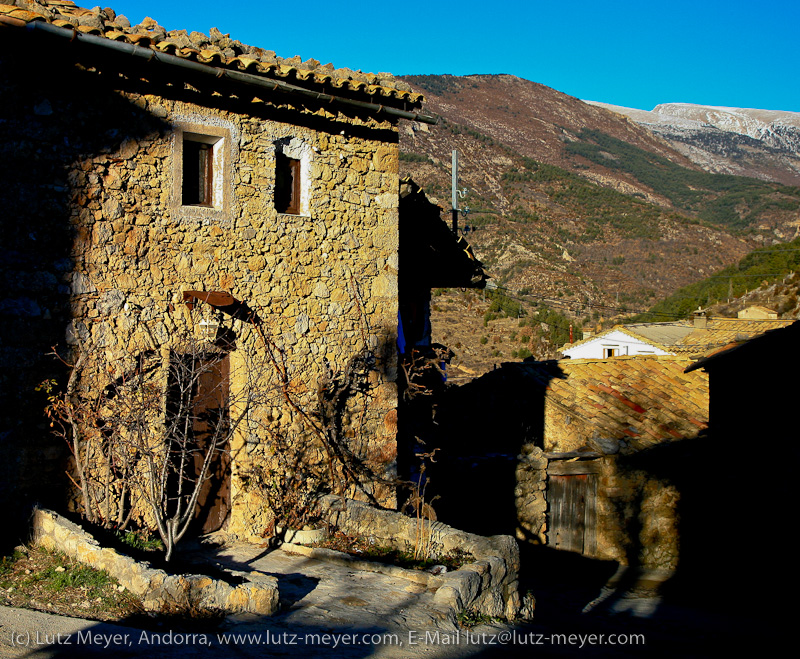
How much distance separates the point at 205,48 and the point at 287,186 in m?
1.66

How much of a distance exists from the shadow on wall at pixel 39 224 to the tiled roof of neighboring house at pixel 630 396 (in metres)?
9.90

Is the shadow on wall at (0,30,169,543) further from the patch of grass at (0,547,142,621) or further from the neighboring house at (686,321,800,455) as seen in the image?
the neighboring house at (686,321,800,455)

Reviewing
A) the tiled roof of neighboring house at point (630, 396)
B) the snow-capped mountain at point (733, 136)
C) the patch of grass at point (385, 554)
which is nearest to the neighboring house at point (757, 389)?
the tiled roof of neighboring house at point (630, 396)

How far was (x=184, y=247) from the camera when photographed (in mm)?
7551

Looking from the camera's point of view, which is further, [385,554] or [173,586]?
[385,554]

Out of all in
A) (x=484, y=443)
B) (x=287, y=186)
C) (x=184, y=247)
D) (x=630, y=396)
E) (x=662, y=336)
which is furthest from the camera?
(x=662, y=336)

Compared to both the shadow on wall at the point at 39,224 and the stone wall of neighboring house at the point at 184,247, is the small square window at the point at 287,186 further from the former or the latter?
the shadow on wall at the point at 39,224

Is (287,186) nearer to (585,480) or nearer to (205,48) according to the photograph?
(205,48)

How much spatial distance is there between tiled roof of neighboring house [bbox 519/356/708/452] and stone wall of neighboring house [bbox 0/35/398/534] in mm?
6697

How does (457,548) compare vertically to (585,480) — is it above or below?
above

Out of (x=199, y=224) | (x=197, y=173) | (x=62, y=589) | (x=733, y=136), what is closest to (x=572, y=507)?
(x=199, y=224)

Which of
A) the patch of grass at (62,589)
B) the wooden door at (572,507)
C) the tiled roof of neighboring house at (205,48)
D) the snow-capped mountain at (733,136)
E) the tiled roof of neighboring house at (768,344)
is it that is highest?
the snow-capped mountain at (733,136)

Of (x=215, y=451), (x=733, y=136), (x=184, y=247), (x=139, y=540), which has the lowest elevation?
(x=139, y=540)

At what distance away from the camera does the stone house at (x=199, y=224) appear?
6660 mm
